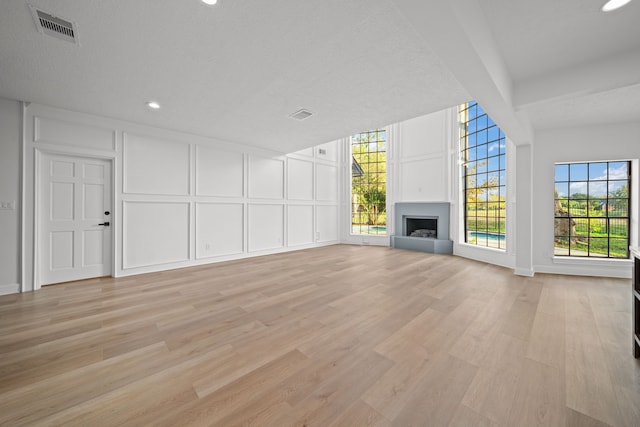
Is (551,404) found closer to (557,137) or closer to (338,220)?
(557,137)

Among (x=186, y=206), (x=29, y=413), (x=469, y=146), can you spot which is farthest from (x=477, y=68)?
(x=186, y=206)

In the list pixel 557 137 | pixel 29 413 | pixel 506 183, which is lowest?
pixel 29 413

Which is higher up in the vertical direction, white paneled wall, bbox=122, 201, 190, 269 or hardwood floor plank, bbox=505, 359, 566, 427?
white paneled wall, bbox=122, 201, 190, 269

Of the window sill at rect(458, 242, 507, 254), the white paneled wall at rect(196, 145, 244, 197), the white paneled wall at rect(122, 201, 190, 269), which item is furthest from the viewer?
the white paneled wall at rect(196, 145, 244, 197)

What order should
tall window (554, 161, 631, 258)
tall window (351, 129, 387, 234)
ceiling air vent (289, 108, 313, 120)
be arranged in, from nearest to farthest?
ceiling air vent (289, 108, 313, 120) → tall window (554, 161, 631, 258) → tall window (351, 129, 387, 234)

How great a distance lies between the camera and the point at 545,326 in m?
2.26

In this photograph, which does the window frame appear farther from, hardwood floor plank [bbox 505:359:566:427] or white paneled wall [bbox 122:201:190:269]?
hardwood floor plank [bbox 505:359:566:427]

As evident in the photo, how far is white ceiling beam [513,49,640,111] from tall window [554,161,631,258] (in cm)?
240

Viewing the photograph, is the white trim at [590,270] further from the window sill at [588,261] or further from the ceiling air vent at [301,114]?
the ceiling air vent at [301,114]

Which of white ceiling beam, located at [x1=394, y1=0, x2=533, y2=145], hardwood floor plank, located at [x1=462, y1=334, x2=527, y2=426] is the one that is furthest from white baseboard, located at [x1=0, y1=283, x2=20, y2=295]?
white ceiling beam, located at [x1=394, y1=0, x2=533, y2=145]

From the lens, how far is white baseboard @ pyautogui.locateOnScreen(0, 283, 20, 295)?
3188 mm

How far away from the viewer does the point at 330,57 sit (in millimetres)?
2357

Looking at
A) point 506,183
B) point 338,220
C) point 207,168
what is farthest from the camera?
point 338,220

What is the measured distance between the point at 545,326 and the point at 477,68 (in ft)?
7.87
